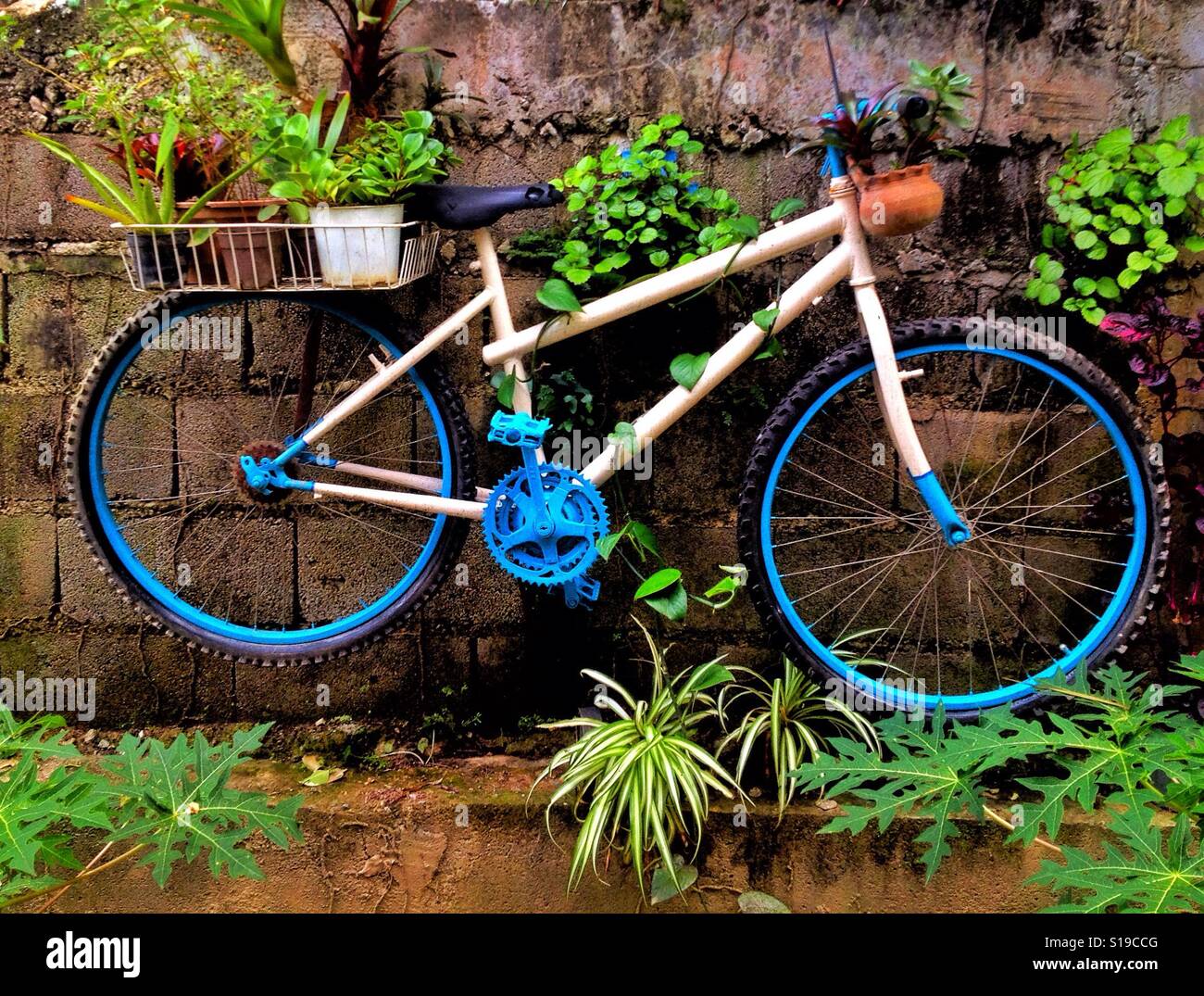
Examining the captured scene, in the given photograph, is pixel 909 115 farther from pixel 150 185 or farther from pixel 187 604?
pixel 187 604

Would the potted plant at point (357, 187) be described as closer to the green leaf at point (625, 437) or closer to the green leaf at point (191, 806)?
the green leaf at point (625, 437)

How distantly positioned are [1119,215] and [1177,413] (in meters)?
0.59

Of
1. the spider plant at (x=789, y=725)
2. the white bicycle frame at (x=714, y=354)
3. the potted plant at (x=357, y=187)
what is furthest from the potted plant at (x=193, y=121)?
the spider plant at (x=789, y=725)

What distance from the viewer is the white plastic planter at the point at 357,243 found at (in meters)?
2.18

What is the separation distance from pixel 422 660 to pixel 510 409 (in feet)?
2.69

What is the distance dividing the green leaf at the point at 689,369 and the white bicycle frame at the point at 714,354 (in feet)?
0.05

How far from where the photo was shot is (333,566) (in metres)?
2.83

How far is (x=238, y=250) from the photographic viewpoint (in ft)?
7.21

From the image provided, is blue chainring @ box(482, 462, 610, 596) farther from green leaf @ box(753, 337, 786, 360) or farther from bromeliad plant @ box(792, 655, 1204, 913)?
bromeliad plant @ box(792, 655, 1204, 913)

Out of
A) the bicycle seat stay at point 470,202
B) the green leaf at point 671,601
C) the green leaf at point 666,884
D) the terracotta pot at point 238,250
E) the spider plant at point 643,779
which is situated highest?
the bicycle seat stay at point 470,202

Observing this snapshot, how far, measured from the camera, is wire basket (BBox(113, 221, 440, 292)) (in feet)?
7.16
